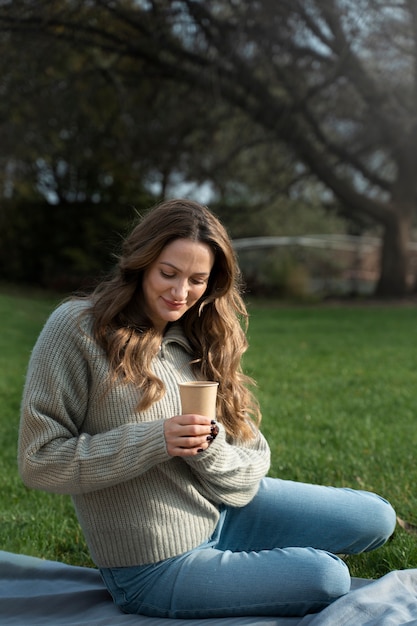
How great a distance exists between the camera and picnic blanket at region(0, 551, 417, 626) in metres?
2.33

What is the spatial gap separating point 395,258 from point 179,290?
50.4 ft

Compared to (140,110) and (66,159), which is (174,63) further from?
(66,159)

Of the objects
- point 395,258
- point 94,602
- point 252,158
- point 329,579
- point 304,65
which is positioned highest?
point 304,65

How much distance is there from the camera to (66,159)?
60.1 ft

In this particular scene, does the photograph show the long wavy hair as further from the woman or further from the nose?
the nose

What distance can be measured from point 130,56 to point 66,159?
13.3 ft

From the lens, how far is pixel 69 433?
2375mm

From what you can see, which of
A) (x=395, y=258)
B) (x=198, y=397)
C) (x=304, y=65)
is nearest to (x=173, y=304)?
(x=198, y=397)

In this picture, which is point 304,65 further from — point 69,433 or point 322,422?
point 69,433

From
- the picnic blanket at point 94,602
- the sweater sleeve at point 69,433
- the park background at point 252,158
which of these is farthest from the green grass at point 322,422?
the sweater sleeve at point 69,433

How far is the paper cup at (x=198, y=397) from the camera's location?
216 cm

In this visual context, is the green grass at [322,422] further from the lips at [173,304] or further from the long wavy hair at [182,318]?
the lips at [173,304]

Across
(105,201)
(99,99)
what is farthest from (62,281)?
(99,99)

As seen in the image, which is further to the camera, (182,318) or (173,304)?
(182,318)
